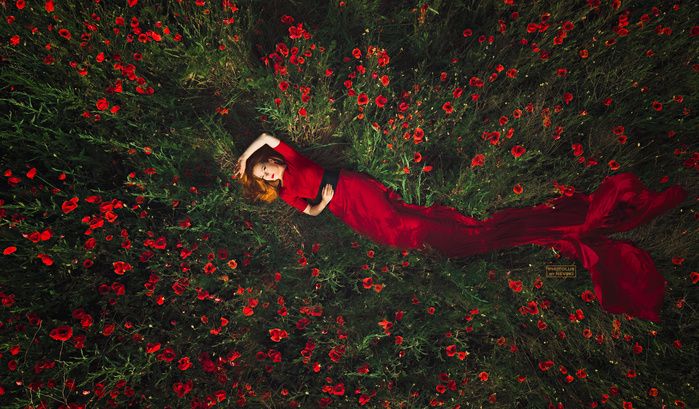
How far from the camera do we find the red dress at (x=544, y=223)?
257 centimetres

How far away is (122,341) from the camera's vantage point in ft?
8.21

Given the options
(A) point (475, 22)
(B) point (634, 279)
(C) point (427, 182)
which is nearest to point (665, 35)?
(A) point (475, 22)

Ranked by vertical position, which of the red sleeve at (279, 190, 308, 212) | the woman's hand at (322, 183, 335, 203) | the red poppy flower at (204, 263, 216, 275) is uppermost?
the woman's hand at (322, 183, 335, 203)

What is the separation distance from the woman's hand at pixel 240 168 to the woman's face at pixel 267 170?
10 cm

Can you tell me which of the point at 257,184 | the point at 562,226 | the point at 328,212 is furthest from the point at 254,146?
the point at 562,226

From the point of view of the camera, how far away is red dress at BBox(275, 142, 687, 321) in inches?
101

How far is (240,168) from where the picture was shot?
2.99 metres

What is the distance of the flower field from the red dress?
145 mm

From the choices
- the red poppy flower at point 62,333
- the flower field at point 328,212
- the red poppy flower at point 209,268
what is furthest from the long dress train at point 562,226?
the red poppy flower at point 62,333

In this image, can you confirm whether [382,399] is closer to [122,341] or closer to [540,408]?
[540,408]

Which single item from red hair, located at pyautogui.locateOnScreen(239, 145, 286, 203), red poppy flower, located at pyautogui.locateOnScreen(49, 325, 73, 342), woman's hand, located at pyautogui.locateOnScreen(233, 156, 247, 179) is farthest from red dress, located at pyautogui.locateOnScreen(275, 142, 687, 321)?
red poppy flower, located at pyautogui.locateOnScreen(49, 325, 73, 342)

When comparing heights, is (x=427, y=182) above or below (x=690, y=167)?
below

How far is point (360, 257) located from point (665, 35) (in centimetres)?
344

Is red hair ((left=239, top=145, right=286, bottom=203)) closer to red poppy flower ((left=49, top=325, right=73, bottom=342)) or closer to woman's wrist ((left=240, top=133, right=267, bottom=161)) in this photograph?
woman's wrist ((left=240, top=133, right=267, bottom=161))
